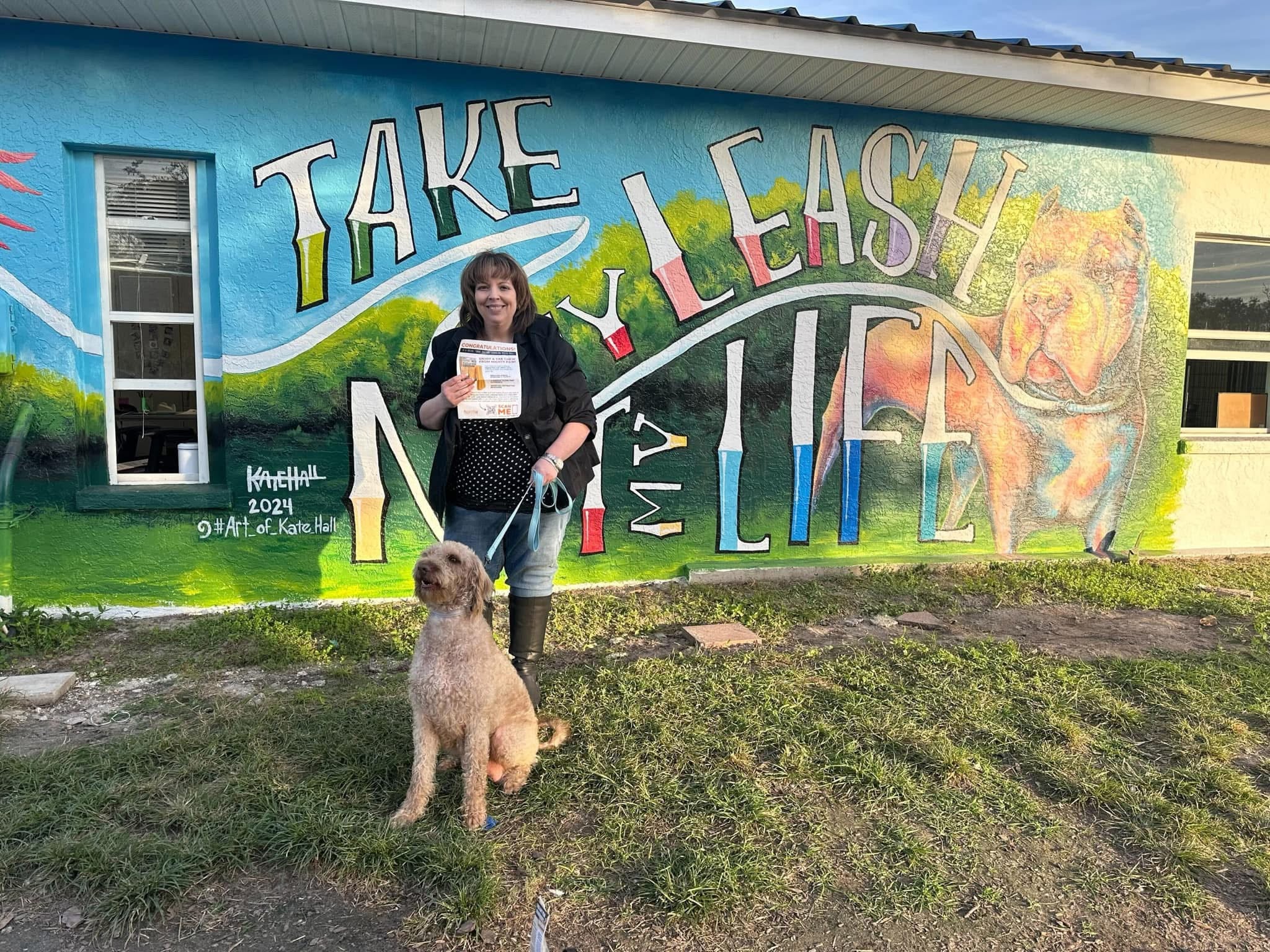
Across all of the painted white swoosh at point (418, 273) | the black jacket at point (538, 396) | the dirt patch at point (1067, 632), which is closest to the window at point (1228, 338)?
the dirt patch at point (1067, 632)

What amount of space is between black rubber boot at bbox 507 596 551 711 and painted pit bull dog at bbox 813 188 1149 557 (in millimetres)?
3825

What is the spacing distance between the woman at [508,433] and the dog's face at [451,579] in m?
0.46

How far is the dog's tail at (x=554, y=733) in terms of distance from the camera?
3143mm

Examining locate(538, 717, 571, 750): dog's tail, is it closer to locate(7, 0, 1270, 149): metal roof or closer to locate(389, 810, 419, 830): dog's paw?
locate(389, 810, 419, 830): dog's paw

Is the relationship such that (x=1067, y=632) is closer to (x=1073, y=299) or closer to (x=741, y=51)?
(x=1073, y=299)

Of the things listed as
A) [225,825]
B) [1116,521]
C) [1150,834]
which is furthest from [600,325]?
[1116,521]

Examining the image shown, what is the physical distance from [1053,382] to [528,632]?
526 cm

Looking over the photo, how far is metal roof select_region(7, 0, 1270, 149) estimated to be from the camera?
434cm

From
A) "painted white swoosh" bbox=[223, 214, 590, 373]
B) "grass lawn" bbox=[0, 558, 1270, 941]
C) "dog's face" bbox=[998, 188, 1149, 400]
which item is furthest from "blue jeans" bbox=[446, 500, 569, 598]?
"dog's face" bbox=[998, 188, 1149, 400]

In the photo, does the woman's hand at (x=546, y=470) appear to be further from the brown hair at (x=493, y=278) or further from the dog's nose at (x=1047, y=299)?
the dog's nose at (x=1047, y=299)

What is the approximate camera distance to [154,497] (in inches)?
188

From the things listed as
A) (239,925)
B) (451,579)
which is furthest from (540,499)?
(239,925)

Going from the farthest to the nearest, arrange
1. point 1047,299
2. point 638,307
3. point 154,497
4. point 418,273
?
point 1047,299 < point 638,307 < point 418,273 < point 154,497

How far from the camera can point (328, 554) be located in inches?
201
